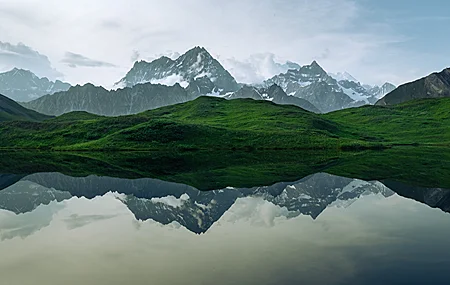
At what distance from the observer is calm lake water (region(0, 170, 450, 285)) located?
62.0 feet

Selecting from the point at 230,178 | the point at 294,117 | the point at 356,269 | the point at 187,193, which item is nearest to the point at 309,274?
the point at 356,269

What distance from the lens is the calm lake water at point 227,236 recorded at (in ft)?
62.0

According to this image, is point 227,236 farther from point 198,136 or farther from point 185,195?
point 198,136

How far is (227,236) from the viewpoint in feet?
85.7

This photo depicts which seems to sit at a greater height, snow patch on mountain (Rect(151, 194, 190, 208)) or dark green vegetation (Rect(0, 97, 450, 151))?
dark green vegetation (Rect(0, 97, 450, 151))

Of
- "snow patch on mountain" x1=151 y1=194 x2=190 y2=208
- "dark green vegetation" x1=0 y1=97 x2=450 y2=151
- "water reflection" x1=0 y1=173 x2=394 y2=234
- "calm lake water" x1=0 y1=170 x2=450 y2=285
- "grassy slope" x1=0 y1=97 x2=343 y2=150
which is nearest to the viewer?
"calm lake water" x1=0 y1=170 x2=450 y2=285

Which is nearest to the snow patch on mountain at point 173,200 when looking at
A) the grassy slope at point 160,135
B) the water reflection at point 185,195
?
the water reflection at point 185,195

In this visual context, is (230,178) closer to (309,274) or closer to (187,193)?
(187,193)

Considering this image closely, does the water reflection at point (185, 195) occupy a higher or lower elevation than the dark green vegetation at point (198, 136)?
lower

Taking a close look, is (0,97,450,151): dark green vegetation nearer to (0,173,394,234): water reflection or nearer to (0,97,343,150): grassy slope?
(0,97,343,150): grassy slope

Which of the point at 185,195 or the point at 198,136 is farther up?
the point at 198,136

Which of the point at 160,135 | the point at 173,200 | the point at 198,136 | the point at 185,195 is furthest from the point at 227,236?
the point at 160,135

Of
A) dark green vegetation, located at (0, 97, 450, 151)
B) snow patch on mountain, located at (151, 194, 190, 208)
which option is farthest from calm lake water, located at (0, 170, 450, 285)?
dark green vegetation, located at (0, 97, 450, 151)

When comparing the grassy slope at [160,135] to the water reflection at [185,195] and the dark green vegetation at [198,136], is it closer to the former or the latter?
the dark green vegetation at [198,136]
